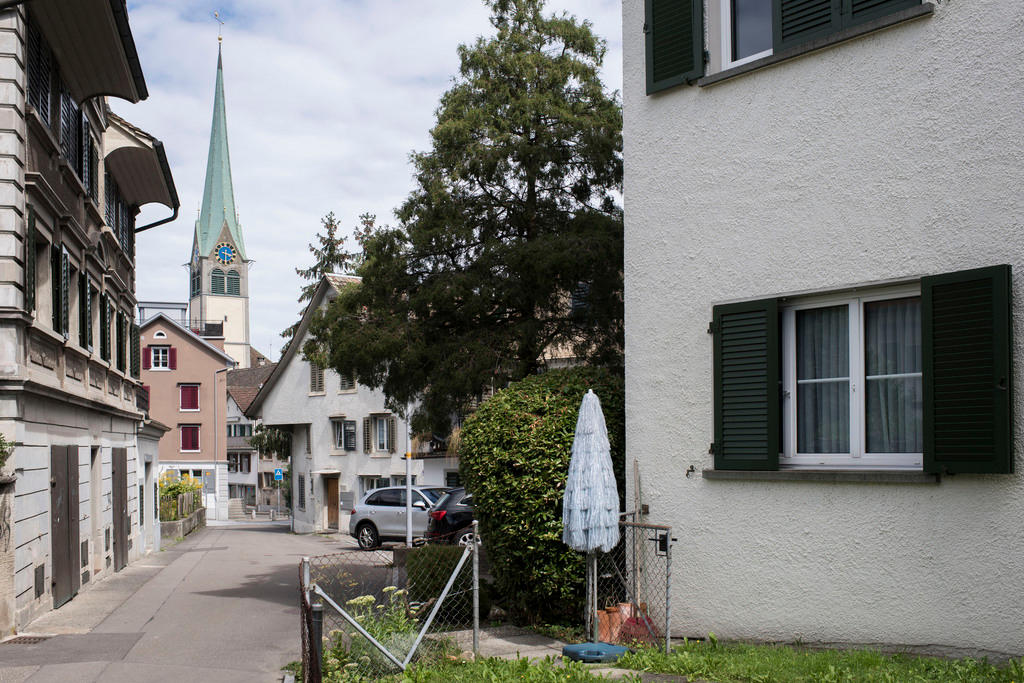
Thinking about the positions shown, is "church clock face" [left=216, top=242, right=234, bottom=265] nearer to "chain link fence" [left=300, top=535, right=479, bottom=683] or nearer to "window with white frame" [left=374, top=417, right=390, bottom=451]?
"window with white frame" [left=374, top=417, right=390, bottom=451]

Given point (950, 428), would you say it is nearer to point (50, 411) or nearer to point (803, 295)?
point (803, 295)

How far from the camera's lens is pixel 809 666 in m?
7.18

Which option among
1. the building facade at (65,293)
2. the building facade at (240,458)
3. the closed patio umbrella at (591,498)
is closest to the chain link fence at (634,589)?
the closed patio umbrella at (591,498)

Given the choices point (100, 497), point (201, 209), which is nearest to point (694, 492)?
point (100, 497)

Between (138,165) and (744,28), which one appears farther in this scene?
(138,165)

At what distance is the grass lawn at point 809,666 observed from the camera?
21.8 feet

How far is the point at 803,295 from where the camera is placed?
335 inches

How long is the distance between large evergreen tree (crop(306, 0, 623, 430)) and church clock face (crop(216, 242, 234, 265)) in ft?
400

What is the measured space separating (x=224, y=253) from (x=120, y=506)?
115 m

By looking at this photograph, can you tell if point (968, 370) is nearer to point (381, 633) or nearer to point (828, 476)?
point (828, 476)

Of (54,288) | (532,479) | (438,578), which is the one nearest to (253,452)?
(54,288)

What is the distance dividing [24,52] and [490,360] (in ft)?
24.4

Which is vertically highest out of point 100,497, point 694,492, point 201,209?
point 201,209

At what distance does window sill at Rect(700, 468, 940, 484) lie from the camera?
7.60 meters
